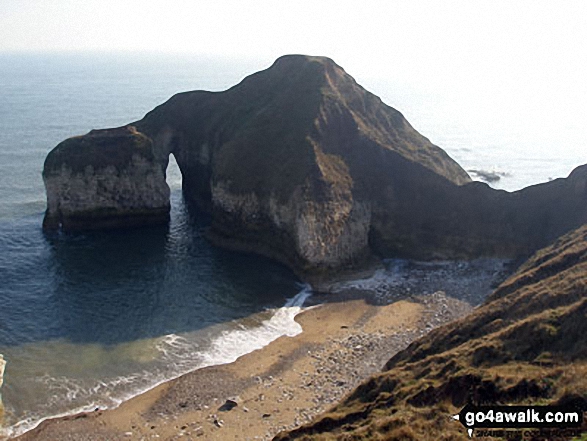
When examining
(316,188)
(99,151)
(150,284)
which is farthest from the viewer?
(99,151)

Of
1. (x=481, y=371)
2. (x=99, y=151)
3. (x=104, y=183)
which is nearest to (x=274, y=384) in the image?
(x=481, y=371)

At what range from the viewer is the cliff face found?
6325cm

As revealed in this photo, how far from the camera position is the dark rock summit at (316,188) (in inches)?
2189

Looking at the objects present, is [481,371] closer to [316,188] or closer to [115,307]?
[115,307]

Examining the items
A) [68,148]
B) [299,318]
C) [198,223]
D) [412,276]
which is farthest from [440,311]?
[68,148]

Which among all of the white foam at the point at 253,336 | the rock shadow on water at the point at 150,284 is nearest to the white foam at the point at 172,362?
the white foam at the point at 253,336

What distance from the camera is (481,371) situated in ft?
72.2

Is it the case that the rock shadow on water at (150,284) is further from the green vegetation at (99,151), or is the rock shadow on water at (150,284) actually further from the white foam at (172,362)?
the green vegetation at (99,151)

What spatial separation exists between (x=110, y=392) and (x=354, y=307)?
2184 centimetres

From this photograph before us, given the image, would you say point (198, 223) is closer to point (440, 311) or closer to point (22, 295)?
point (22, 295)

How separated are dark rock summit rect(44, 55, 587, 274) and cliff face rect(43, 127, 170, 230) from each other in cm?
12

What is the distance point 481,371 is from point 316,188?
35500 mm

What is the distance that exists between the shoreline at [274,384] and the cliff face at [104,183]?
96.3ft

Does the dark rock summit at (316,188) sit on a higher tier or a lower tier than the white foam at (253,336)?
higher
